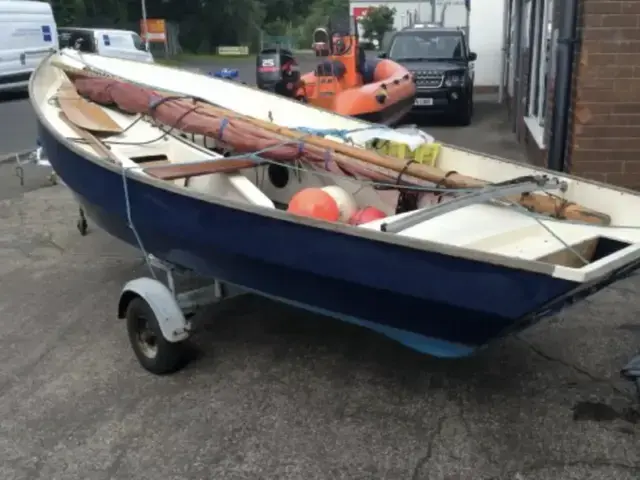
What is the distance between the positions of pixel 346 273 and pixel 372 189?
1338 mm

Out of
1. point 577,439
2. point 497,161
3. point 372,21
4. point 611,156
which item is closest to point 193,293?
point 497,161

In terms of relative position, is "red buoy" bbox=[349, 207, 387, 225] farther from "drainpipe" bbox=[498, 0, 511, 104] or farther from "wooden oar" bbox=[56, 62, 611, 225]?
"drainpipe" bbox=[498, 0, 511, 104]

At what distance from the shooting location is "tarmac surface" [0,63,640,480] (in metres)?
3.65

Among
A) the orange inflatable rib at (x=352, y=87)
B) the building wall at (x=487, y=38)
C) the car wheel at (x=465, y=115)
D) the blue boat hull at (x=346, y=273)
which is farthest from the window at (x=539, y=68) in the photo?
the building wall at (x=487, y=38)

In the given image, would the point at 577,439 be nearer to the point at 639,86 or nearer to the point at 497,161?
the point at 497,161

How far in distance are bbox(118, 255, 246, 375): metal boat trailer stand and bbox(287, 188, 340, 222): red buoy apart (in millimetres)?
629

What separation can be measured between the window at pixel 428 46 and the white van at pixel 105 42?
10293 millimetres

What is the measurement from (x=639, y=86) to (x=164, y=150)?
155 inches

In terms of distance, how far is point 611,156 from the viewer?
263 inches

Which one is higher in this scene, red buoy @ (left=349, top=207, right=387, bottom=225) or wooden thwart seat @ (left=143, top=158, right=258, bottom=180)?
wooden thwart seat @ (left=143, top=158, right=258, bottom=180)

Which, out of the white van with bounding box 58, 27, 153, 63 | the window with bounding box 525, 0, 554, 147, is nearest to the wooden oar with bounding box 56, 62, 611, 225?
the window with bounding box 525, 0, 554, 147

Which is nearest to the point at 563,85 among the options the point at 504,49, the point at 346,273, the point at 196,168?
the point at 196,168

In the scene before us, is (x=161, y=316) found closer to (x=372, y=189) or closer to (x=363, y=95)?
(x=372, y=189)

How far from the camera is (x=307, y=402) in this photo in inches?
166
